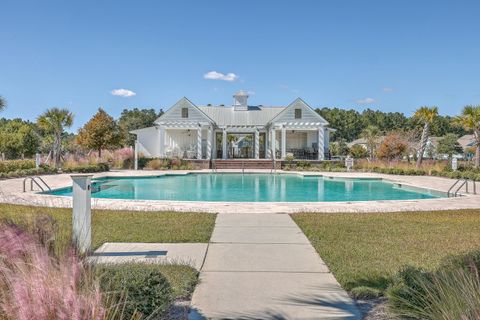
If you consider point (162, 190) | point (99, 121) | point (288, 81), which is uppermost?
point (288, 81)

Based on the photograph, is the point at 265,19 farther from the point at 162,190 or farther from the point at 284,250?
the point at 284,250

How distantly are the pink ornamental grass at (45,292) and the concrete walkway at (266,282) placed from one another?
140 centimetres

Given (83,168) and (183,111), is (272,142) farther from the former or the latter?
(83,168)

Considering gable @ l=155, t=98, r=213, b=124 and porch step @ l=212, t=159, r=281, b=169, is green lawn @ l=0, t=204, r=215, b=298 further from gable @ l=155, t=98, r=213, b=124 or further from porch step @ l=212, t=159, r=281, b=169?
gable @ l=155, t=98, r=213, b=124

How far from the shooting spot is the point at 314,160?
30.2 metres

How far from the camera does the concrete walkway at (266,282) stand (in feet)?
11.4

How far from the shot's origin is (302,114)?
32625 millimetres

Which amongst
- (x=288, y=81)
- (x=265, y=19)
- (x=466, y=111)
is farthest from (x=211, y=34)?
(x=466, y=111)

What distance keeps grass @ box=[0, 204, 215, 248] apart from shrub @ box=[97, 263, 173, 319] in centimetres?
261

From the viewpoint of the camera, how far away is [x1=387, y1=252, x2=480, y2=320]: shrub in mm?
2363

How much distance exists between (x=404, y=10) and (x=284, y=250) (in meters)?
17.5

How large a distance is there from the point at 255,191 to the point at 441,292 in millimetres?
14722

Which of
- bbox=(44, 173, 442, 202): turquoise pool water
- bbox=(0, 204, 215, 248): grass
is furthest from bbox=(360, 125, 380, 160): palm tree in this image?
bbox=(0, 204, 215, 248): grass

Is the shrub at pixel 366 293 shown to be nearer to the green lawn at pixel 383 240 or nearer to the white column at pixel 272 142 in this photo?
the green lawn at pixel 383 240
